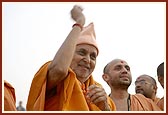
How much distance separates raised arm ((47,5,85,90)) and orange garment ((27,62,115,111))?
4 cm

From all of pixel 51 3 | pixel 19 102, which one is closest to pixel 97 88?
pixel 19 102

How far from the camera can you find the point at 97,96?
2.54m

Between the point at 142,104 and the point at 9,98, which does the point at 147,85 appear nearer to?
the point at 142,104

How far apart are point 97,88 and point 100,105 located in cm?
11

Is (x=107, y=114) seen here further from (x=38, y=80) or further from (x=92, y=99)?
(x=38, y=80)

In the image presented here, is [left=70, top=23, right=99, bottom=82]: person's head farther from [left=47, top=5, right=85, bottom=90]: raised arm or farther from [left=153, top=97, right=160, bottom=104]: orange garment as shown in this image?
[left=153, top=97, right=160, bottom=104]: orange garment

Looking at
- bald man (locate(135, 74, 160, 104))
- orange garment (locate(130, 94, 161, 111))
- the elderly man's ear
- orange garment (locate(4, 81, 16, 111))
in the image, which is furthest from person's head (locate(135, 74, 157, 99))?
orange garment (locate(4, 81, 16, 111))

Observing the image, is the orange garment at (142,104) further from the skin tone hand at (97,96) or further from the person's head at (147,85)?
the skin tone hand at (97,96)

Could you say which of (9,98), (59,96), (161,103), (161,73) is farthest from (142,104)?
(9,98)

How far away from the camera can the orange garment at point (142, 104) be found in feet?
9.21

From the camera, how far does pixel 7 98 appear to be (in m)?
2.62

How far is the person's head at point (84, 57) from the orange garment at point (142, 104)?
1.17 ft

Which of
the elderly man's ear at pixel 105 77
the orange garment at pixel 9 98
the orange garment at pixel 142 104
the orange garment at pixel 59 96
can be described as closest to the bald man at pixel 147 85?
the orange garment at pixel 142 104

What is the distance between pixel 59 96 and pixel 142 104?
23.1 inches
